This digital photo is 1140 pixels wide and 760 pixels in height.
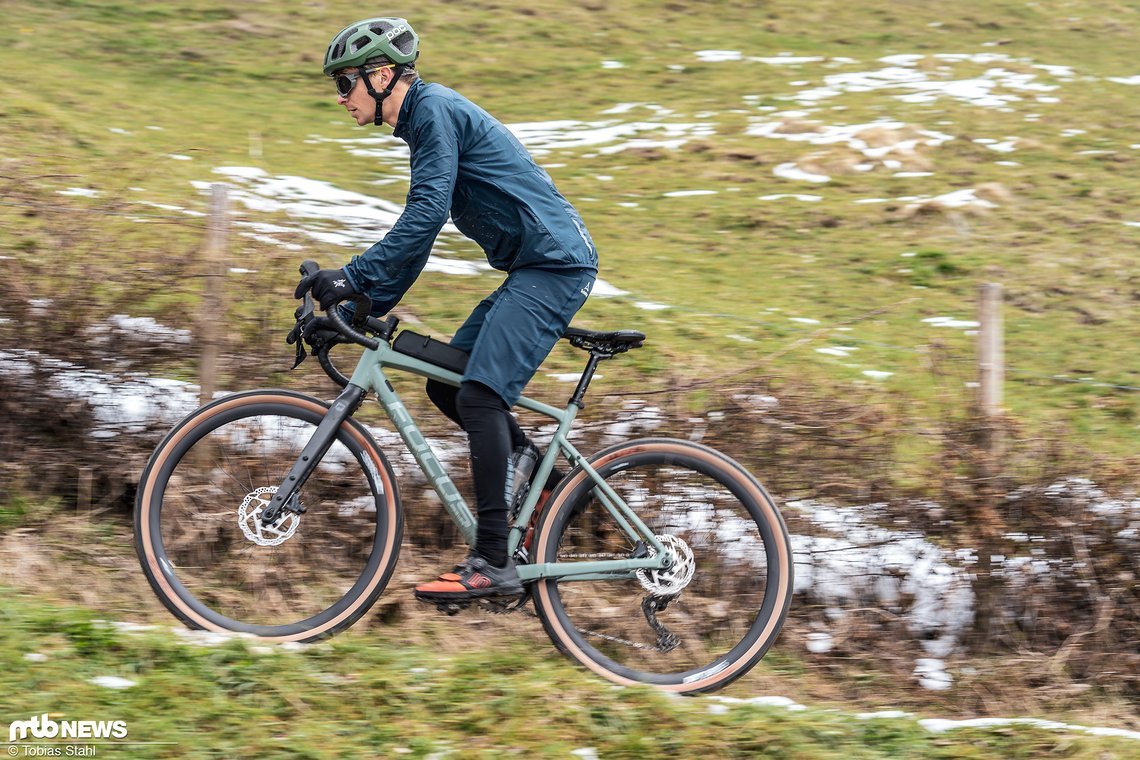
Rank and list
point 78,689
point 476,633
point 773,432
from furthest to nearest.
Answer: point 773,432 < point 476,633 < point 78,689

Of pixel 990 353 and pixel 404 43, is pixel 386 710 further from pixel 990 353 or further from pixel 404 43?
pixel 990 353

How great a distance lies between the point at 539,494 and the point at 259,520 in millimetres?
1067

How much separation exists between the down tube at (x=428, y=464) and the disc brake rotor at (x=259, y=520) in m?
0.51

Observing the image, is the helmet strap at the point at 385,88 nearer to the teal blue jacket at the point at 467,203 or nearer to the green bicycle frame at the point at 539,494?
the teal blue jacket at the point at 467,203

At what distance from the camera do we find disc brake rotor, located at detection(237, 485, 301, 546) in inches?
172

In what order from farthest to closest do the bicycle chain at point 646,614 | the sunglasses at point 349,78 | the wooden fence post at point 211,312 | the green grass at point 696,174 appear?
the green grass at point 696,174 < the wooden fence post at point 211,312 < the bicycle chain at point 646,614 < the sunglasses at point 349,78

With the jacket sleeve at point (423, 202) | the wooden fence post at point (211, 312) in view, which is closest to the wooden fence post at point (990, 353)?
the jacket sleeve at point (423, 202)

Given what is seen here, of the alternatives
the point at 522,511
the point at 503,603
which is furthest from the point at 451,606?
the point at 522,511

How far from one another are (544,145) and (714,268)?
4.78m

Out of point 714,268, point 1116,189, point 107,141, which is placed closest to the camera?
point 714,268

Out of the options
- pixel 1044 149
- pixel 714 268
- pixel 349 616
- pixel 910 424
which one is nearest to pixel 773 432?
pixel 910 424

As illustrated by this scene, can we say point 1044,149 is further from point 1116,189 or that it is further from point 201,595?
point 201,595

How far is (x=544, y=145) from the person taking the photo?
13914mm

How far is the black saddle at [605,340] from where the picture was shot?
4363 millimetres
